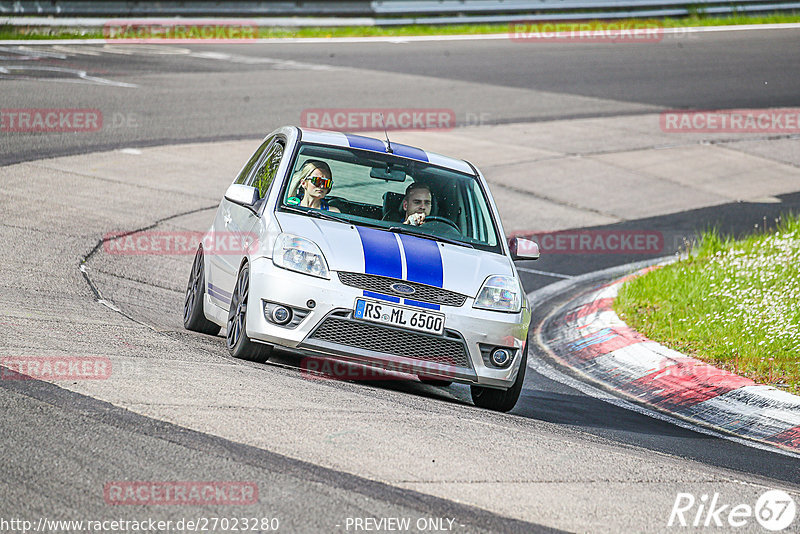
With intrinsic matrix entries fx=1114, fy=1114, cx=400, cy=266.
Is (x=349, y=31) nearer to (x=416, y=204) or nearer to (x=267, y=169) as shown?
(x=267, y=169)

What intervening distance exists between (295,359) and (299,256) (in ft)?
3.35

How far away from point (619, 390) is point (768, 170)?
1012 centimetres

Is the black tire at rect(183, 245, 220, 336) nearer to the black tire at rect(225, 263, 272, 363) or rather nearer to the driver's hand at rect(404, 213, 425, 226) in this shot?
the black tire at rect(225, 263, 272, 363)

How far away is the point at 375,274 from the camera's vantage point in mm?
6633

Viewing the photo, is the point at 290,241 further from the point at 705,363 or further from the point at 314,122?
the point at 314,122

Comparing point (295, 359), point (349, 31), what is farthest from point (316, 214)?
point (349, 31)

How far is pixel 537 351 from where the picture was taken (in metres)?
9.62

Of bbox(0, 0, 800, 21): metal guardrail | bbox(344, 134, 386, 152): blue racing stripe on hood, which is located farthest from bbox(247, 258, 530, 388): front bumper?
bbox(0, 0, 800, 21): metal guardrail

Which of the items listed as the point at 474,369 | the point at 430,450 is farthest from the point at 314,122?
the point at 430,450

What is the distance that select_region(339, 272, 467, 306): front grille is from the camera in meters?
6.59

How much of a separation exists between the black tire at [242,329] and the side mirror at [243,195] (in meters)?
0.49

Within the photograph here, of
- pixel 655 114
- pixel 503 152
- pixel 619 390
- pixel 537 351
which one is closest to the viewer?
pixel 619 390

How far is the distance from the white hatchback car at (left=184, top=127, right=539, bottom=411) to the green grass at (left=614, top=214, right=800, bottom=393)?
2.10 meters

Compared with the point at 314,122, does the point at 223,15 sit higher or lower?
higher
